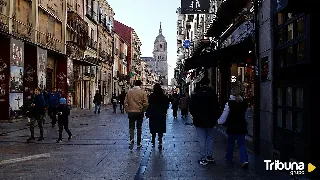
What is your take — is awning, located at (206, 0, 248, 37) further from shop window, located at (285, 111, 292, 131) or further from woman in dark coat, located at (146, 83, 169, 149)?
shop window, located at (285, 111, 292, 131)

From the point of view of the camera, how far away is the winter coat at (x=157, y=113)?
40.6 feet

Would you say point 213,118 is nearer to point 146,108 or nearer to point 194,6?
point 146,108

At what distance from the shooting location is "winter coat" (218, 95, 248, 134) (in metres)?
9.27

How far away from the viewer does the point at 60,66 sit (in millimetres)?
36000

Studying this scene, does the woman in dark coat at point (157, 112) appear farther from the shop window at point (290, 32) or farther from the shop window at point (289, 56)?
the shop window at point (290, 32)

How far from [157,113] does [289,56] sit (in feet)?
14.3

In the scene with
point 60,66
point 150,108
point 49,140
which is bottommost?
point 49,140

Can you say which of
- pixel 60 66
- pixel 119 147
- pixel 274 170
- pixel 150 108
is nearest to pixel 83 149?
pixel 119 147

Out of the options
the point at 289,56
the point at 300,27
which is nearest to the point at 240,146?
the point at 289,56

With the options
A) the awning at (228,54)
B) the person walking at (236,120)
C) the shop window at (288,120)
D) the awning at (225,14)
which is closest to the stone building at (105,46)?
the awning at (225,14)

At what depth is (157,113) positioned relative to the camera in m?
12.5

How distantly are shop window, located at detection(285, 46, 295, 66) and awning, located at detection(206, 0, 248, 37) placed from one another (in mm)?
6190

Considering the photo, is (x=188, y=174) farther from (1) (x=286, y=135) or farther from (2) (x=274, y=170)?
(1) (x=286, y=135)

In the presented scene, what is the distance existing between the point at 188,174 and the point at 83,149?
14.8 ft
